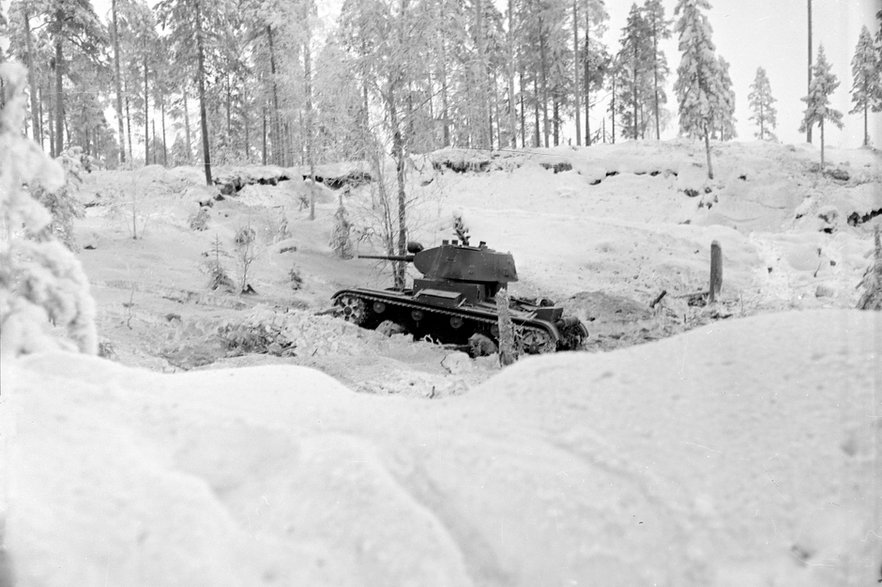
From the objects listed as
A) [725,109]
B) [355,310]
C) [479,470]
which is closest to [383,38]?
[725,109]

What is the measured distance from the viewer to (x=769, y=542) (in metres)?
1.05

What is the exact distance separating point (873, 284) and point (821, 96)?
2.50 feet

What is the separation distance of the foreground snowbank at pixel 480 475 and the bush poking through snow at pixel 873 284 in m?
0.74

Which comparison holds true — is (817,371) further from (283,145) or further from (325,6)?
(283,145)

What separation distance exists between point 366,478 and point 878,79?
222 centimetres

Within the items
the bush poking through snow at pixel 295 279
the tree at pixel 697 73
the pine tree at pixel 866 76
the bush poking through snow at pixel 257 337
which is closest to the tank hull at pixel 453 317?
A: the bush poking through snow at pixel 295 279

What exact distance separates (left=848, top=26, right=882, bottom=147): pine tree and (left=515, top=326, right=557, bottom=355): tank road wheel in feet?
10.5

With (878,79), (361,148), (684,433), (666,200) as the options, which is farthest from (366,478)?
(666,200)

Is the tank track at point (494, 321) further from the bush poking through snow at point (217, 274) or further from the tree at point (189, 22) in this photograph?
the tree at point (189, 22)

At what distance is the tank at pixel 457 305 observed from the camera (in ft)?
17.4

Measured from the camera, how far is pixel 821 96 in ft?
7.15

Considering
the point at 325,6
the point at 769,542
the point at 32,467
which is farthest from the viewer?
the point at 325,6

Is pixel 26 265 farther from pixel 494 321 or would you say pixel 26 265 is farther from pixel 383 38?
pixel 494 321

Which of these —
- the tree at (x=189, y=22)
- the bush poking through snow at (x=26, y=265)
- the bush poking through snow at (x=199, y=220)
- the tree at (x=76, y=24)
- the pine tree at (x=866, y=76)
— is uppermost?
the tree at (x=189, y=22)
